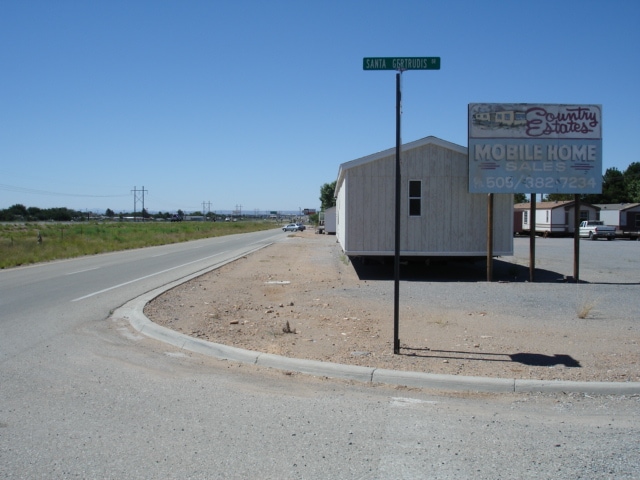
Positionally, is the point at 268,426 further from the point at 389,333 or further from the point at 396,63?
the point at 396,63

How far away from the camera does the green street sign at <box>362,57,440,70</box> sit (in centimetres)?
727

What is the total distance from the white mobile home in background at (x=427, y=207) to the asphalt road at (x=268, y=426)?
10889 millimetres

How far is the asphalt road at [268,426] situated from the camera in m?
4.12

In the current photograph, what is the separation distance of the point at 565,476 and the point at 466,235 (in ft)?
45.7

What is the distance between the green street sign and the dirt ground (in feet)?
11.5

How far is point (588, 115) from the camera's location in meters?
15.9

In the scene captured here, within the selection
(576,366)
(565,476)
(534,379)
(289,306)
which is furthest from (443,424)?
(289,306)

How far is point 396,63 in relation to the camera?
7.29 m

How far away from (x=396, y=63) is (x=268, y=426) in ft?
15.1

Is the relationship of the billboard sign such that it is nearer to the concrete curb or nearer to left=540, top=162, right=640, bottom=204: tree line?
the concrete curb

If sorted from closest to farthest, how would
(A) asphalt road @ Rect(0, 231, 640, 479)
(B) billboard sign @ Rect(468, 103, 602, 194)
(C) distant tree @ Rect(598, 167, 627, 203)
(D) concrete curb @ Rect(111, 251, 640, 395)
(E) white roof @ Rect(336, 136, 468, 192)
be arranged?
(A) asphalt road @ Rect(0, 231, 640, 479) < (D) concrete curb @ Rect(111, 251, 640, 395) < (B) billboard sign @ Rect(468, 103, 602, 194) < (E) white roof @ Rect(336, 136, 468, 192) < (C) distant tree @ Rect(598, 167, 627, 203)

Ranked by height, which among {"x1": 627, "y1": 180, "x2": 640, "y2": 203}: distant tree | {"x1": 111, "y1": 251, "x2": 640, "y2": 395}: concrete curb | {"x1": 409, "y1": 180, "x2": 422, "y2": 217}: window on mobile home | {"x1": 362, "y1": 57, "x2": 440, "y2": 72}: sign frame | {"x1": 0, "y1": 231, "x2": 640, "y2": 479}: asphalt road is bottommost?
{"x1": 0, "y1": 231, "x2": 640, "y2": 479}: asphalt road

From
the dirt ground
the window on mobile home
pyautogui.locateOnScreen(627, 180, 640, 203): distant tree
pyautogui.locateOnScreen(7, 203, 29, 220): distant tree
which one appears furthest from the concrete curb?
pyautogui.locateOnScreen(7, 203, 29, 220): distant tree

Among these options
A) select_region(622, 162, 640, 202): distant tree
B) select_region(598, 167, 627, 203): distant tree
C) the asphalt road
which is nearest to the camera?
the asphalt road
